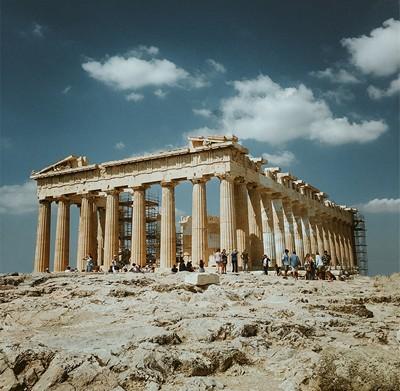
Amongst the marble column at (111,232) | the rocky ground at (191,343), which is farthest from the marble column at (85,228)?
the rocky ground at (191,343)

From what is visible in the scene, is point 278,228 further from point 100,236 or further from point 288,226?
point 100,236

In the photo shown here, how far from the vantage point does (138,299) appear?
11.7 metres

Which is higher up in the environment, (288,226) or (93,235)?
(288,226)

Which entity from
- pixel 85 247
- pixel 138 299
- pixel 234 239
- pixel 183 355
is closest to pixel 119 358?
pixel 183 355

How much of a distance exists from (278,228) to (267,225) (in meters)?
2.71

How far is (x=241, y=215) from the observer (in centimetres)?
3061

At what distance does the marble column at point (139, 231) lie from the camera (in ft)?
104

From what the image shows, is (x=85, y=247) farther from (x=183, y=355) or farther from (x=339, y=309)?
(x=183, y=355)

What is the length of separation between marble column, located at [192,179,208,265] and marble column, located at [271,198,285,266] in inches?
342

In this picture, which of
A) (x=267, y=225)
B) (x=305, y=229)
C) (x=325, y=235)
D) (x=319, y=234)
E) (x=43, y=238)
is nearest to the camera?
(x=267, y=225)

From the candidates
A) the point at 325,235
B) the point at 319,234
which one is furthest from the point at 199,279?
the point at 325,235

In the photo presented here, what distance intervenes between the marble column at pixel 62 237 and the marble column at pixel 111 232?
494 centimetres

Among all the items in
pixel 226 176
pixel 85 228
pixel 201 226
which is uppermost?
pixel 226 176

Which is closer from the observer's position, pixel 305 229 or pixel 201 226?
pixel 201 226
